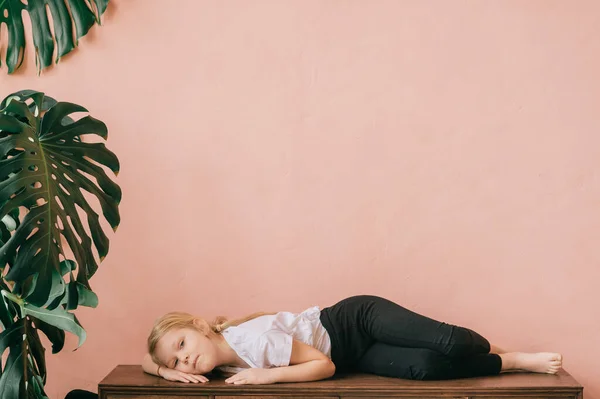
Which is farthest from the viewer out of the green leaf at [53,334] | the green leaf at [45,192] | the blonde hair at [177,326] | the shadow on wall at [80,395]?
the shadow on wall at [80,395]

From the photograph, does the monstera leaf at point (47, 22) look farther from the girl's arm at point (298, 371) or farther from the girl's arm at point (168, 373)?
the girl's arm at point (298, 371)

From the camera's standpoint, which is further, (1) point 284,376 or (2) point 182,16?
(2) point 182,16

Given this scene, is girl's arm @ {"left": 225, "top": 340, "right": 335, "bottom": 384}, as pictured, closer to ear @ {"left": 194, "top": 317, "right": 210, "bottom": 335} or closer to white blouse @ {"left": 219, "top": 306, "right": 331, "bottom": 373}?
white blouse @ {"left": 219, "top": 306, "right": 331, "bottom": 373}

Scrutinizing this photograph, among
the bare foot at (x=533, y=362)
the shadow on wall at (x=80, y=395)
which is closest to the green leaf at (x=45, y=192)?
the shadow on wall at (x=80, y=395)

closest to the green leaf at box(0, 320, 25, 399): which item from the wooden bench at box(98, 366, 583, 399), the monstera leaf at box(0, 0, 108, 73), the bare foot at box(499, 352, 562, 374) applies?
the wooden bench at box(98, 366, 583, 399)

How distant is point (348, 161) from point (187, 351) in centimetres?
86

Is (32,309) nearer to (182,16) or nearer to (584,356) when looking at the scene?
(182,16)

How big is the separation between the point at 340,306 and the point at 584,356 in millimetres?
868

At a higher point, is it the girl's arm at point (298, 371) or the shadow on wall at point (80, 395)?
the girl's arm at point (298, 371)

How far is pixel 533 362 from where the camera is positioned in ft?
7.72

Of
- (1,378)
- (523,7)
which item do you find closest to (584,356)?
(523,7)

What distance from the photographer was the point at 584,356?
258cm

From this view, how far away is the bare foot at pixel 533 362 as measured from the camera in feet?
7.66

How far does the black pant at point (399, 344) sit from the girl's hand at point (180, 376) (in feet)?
1.41
